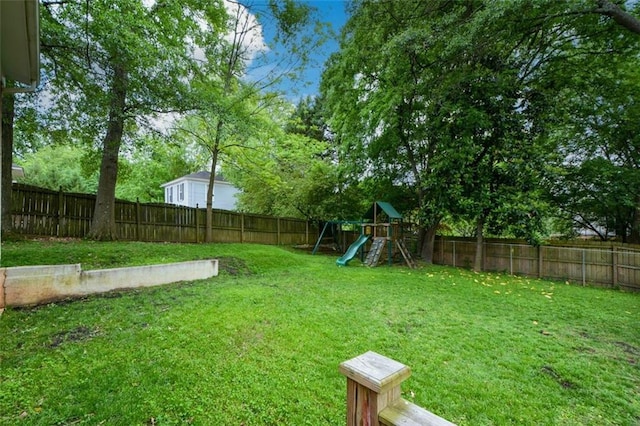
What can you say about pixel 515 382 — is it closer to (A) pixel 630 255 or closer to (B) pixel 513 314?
(B) pixel 513 314

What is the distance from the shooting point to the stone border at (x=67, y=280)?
3789mm

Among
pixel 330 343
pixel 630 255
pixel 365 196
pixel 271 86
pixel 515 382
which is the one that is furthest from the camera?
pixel 365 196

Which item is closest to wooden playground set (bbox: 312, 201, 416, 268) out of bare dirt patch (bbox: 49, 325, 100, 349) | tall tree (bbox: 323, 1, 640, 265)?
tall tree (bbox: 323, 1, 640, 265)

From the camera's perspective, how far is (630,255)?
7125 mm

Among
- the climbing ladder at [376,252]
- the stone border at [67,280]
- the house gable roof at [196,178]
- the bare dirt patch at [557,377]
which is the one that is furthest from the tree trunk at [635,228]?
the house gable roof at [196,178]

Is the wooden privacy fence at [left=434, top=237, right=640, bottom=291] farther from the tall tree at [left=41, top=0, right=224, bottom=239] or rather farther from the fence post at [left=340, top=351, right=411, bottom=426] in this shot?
the tall tree at [left=41, top=0, right=224, bottom=239]

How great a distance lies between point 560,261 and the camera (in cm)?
819

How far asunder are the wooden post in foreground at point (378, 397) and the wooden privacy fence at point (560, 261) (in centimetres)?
945

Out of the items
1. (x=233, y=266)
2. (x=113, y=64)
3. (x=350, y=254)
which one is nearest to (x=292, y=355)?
(x=233, y=266)

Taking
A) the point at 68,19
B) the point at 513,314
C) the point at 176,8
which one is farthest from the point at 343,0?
the point at 513,314

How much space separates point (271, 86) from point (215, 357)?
9944mm

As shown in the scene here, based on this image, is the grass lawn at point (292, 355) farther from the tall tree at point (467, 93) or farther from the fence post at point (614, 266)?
the tall tree at point (467, 93)

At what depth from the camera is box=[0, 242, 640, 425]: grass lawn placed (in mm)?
2135

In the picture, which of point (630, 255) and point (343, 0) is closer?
point (630, 255)
